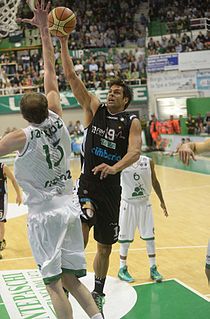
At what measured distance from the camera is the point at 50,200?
4289 mm

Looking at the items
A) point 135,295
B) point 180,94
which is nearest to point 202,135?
point 180,94

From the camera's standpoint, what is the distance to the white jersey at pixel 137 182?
6.95 metres

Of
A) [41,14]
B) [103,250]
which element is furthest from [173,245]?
[41,14]

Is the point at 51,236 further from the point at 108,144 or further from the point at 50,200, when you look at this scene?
the point at 108,144

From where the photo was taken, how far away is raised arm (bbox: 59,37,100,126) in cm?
543

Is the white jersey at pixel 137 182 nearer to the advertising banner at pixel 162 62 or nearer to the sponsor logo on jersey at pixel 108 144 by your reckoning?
the sponsor logo on jersey at pixel 108 144

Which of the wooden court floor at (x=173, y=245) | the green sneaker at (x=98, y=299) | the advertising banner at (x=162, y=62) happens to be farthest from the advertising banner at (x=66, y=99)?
the green sneaker at (x=98, y=299)

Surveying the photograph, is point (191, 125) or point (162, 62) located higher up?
point (162, 62)

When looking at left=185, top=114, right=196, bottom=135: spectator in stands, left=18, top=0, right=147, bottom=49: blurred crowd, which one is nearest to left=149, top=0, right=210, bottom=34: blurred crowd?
left=18, top=0, right=147, bottom=49: blurred crowd

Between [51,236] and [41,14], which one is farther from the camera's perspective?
[41,14]

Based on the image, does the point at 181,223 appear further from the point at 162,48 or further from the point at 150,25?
the point at 150,25

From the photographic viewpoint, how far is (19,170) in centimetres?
418

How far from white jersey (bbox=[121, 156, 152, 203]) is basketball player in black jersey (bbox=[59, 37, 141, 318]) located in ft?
4.51

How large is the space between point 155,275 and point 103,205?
1779 millimetres
